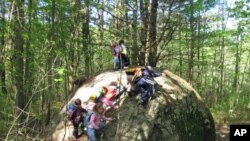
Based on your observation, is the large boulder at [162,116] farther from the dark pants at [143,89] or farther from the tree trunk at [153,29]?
the tree trunk at [153,29]

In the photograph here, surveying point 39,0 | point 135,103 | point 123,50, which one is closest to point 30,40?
point 39,0

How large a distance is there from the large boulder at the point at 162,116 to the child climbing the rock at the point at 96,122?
291 mm

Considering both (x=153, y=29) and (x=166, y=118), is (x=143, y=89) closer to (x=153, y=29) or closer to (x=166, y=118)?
(x=166, y=118)

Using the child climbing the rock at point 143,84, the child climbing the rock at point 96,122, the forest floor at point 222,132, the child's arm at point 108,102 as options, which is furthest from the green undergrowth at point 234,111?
the child climbing the rock at point 96,122

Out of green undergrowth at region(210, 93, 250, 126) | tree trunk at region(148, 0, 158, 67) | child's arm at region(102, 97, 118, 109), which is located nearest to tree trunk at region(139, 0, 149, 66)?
tree trunk at region(148, 0, 158, 67)

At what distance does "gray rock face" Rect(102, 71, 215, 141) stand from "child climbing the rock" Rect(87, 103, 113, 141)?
301mm

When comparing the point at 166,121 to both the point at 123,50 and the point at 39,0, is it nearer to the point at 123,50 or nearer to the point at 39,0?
the point at 123,50

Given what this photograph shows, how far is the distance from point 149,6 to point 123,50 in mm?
3239

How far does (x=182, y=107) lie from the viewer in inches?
390

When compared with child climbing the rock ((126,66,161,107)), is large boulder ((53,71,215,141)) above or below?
below

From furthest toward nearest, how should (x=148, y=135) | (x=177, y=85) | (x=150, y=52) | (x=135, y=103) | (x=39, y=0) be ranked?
(x=150, y=52), (x=39, y=0), (x=177, y=85), (x=135, y=103), (x=148, y=135)

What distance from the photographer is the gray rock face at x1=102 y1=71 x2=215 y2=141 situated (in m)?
8.95

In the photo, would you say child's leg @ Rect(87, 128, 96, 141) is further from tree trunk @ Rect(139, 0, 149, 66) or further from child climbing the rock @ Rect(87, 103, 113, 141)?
tree trunk @ Rect(139, 0, 149, 66)

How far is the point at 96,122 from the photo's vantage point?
859 cm
